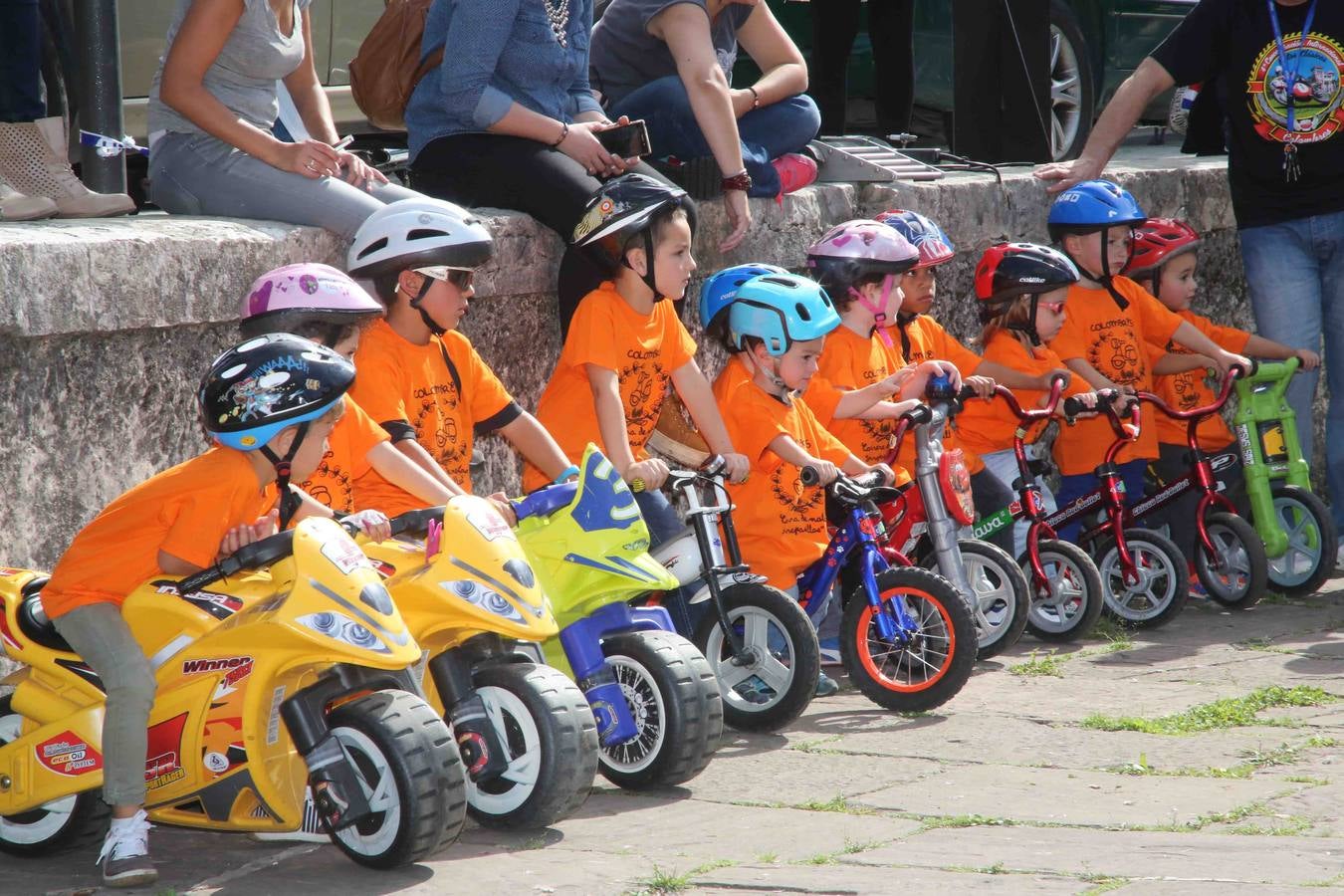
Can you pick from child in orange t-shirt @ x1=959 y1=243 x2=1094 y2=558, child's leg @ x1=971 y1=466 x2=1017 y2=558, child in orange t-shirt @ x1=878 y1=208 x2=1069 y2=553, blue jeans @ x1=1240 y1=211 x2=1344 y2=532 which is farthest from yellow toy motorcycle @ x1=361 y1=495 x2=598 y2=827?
blue jeans @ x1=1240 y1=211 x2=1344 y2=532

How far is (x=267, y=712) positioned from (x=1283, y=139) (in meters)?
5.24

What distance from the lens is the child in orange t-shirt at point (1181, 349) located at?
792cm

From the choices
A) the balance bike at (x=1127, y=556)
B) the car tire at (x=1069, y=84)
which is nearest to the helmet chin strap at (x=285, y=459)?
the balance bike at (x=1127, y=556)

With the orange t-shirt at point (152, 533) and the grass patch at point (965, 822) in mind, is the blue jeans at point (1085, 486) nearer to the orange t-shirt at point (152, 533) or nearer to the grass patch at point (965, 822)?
the grass patch at point (965, 822)

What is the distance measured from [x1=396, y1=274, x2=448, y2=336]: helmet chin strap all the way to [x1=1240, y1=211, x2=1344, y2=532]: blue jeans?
13.2ft

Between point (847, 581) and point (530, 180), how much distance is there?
1.76m

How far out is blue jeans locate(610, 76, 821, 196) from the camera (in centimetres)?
683

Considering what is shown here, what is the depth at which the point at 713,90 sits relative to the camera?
255 inches

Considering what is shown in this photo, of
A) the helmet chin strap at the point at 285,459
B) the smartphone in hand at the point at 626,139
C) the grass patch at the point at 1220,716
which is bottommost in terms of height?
the grass patch at the point at 1220,716

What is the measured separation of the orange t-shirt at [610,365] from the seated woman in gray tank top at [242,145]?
0.66 metres

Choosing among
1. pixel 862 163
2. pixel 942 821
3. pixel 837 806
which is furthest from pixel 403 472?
pixel 862 163

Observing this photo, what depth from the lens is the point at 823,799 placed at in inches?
188

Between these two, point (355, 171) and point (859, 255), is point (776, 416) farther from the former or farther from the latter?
point (355, 171)

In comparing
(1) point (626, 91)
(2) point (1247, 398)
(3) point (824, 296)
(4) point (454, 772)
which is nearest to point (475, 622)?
(4) point (454, 772)
